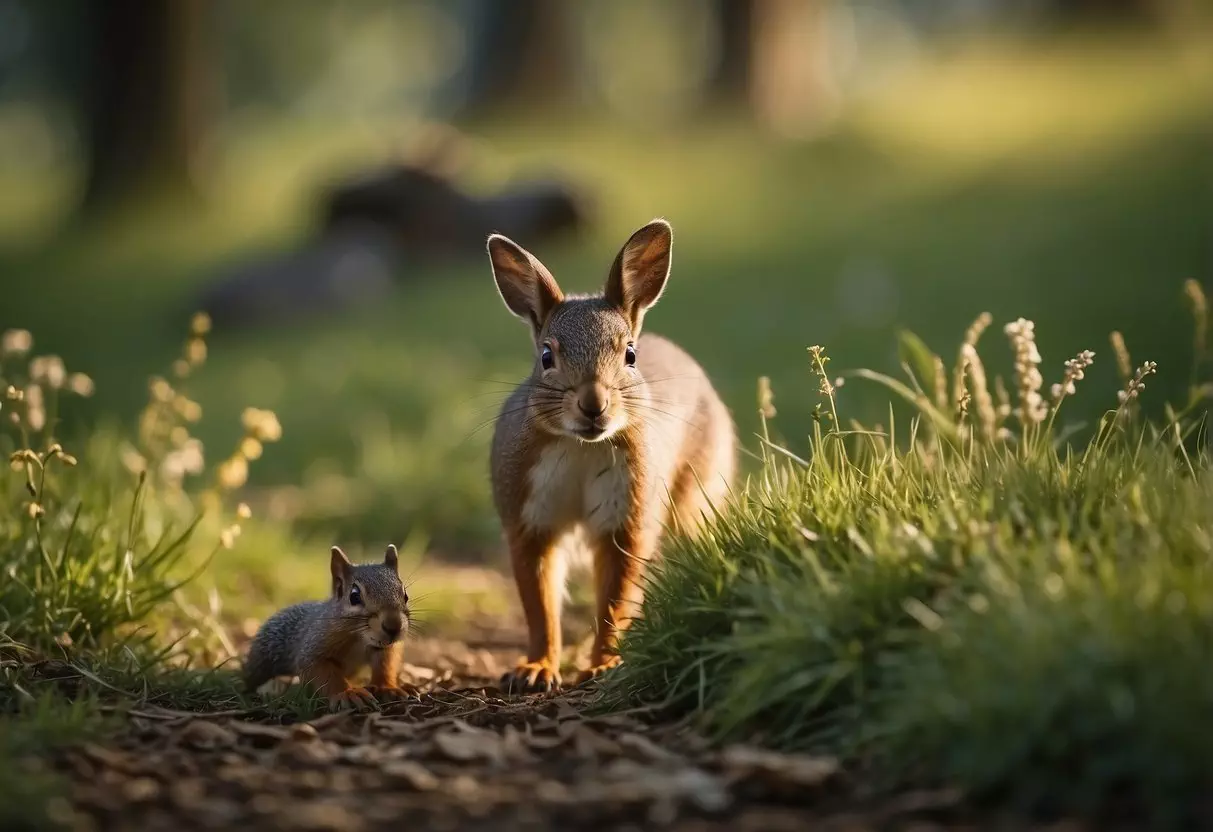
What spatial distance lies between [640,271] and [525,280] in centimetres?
41

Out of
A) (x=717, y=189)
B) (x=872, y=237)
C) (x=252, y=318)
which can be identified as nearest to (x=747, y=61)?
(x=717, y=189)

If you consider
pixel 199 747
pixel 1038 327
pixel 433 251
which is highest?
pixel 433 251

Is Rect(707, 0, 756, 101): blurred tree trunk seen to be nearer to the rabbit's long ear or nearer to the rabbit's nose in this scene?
the rabbit's long ear

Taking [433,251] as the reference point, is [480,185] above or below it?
above

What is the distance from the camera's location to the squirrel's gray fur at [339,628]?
4.38m

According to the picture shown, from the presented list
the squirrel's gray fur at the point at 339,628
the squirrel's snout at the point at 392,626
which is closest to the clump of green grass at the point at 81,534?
the squirrel's gray fur at the point at 339,628

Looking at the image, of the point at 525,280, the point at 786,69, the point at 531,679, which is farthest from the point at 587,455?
the point at 786,69

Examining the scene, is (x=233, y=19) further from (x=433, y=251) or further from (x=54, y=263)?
(x=433, y=251)

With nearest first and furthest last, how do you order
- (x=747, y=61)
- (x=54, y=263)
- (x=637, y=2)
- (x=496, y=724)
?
(x=496, y=724), (x=54, y=263), (x=747, y=61), (x=637, y=2)

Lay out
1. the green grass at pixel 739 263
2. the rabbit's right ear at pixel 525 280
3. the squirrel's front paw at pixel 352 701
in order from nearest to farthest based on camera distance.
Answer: the squirrel's front paw at pixel 352 701, the rabbit's right ear at pixel 525 280, the green grass at pixel 739 263

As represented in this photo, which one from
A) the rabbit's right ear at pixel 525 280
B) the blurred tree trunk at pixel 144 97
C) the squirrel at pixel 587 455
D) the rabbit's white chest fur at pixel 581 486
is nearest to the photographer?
the squirrel at pixel 587 455

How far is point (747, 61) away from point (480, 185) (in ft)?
15.2

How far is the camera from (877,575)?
137 inches

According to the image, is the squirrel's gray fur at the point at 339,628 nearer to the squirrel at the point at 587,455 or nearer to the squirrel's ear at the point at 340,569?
the squirrel's ear at the point at 340,569
